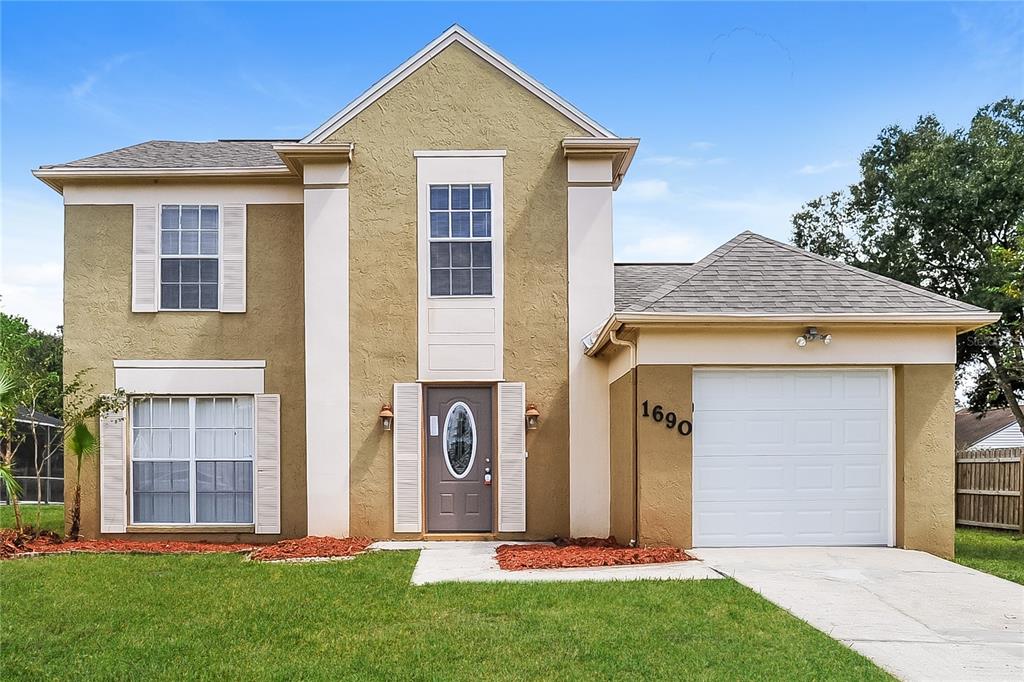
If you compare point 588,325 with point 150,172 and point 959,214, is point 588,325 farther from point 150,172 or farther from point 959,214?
point 959,214

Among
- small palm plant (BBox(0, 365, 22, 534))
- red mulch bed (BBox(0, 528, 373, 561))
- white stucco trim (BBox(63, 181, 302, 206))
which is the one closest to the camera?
red mulch bed (BBox(0, 528, 373, 561))

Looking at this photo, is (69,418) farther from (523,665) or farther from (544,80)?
(523,665)

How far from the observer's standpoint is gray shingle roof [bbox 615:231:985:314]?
1128cm

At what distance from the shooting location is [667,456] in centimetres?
1136

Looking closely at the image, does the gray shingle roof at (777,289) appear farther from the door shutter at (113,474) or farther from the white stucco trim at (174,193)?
the door shutter at (113,474)

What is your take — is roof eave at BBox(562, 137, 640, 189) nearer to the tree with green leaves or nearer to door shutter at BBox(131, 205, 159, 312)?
door shutter at BBox(131, 205, 159, 312)

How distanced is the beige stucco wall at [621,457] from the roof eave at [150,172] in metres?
5.79

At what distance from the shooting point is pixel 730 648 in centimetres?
695

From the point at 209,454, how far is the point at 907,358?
9.63m

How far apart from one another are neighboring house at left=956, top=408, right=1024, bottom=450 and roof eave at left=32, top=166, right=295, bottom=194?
70.6 feet

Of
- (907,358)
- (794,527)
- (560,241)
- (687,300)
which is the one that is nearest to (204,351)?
(560,241)

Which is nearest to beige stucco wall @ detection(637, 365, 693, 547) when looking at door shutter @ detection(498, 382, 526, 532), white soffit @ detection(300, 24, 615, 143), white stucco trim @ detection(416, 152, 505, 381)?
door shutter @ detection(498, 382, 526, 532)

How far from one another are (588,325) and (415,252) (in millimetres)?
2670

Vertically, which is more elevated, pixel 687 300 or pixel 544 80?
pixel 544 80
